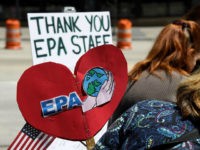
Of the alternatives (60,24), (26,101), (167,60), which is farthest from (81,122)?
(60,24)

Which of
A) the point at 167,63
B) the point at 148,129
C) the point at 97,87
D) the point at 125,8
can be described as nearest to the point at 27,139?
the point at 97,87

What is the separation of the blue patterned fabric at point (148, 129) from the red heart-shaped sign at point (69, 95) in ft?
3.93

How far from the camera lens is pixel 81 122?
324 centimetres

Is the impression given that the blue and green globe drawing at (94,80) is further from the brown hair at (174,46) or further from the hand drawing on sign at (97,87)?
the brown hair at (174,46)

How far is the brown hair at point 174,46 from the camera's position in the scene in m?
2.90

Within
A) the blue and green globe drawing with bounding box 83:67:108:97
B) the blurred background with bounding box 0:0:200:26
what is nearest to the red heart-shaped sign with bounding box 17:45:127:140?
the blue and green globe drawing with bounding box 83:67:108:97

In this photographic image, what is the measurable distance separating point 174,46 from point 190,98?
1.13 m

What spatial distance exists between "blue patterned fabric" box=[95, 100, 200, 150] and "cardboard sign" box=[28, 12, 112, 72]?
6.23 feet

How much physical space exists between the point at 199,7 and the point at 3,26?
26150mm

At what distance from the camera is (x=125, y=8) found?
32.0 metres

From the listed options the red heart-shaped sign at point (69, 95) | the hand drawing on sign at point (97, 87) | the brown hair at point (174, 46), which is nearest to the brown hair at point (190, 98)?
the brown hair at point (174, 46)

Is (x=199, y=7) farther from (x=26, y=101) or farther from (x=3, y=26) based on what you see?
(x=3, y=26)

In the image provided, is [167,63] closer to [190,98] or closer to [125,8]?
[190,98]

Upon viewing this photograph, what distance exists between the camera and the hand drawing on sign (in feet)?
11.0
